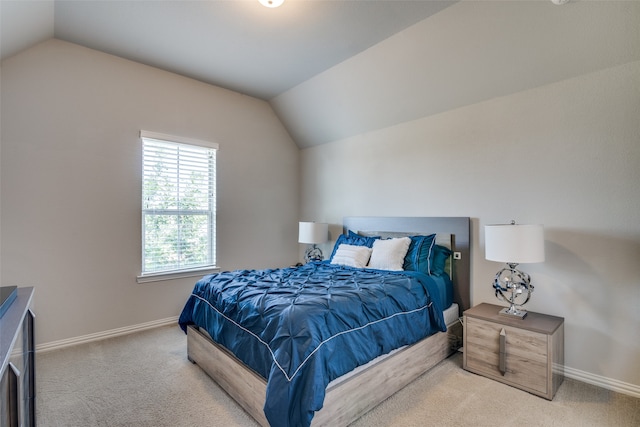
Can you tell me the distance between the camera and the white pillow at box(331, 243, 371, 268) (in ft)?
11.0

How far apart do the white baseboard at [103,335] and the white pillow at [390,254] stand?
8.40 ft

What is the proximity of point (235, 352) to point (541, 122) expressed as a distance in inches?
122

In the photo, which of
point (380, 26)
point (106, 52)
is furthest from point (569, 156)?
point (106, 52)

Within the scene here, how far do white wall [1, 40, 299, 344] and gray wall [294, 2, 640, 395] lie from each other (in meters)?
2.17

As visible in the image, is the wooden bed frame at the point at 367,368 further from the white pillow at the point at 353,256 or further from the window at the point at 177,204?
the window at the point at 177,204

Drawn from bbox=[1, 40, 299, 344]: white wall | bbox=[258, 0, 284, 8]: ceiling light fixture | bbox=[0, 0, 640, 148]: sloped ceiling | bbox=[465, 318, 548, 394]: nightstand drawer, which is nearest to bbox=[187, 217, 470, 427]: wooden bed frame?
bbox=[465, 318, 548, 394]: nightstand drawer

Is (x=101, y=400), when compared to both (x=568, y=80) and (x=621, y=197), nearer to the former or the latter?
(x=621, y=197)

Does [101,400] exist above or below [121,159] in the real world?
below

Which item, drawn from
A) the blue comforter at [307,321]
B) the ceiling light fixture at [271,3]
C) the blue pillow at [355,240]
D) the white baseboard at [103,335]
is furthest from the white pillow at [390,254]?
the white baseboard at [103,335]

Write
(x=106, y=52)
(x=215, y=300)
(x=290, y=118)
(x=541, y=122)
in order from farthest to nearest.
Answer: (x=290, y=118)
(x=106, y=52)
(x=541, y=122)
(x=215, y=300)

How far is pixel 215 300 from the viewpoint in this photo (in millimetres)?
2424

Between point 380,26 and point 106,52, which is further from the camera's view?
point 106,52

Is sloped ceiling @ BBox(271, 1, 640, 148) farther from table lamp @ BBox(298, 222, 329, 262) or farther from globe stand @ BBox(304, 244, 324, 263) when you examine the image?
globe stand @ BBox(304, 244, 324, 263)

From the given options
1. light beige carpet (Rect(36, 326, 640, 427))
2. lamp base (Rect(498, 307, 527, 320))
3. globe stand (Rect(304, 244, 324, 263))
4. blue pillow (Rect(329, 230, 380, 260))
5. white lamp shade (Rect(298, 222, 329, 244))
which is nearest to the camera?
light beige carpet (Rect(36, 326, 640, 427))
